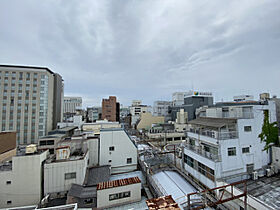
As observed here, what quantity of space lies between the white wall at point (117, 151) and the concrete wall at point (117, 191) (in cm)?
616

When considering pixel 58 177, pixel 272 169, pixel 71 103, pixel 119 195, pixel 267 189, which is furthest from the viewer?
pixel 71 103

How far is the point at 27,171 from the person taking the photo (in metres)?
11.0

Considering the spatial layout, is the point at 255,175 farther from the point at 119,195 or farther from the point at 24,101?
the point at 24,101

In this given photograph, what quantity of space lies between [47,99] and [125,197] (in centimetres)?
3997

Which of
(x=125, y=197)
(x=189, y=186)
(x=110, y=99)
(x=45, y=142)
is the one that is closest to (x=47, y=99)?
(x=45, y=142)

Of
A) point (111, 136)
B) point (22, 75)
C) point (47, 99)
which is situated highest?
point (22, 75)

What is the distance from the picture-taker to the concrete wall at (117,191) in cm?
925

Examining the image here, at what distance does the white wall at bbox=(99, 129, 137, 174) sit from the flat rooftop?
11282 mm

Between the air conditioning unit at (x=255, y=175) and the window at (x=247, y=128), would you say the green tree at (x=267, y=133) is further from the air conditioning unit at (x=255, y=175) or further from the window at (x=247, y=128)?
the air conditioning unit at (x=255, y=175)

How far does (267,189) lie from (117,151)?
14.2m

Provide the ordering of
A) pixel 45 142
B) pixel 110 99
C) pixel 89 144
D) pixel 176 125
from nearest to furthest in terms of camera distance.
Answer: pixel 89 144, pixel 45 142, pixel 176 125, pixel 110 99

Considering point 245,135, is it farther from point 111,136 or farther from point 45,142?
point 45,142

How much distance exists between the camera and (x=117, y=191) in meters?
9.52

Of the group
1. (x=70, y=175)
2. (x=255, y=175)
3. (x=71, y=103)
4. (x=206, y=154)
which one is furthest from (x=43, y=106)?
(x=71, y=103)
